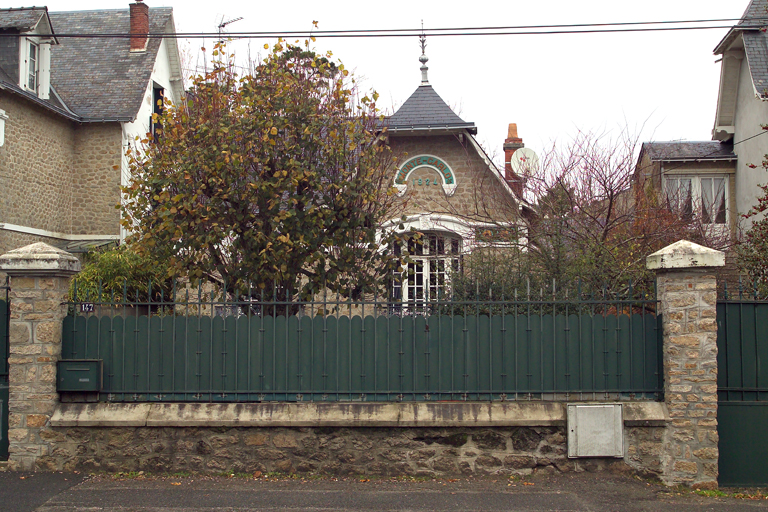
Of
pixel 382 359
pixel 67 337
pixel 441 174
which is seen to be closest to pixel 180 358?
pixel 67 337

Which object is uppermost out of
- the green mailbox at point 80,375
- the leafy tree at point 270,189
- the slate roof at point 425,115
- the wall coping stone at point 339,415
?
the slate roof at point 425,115

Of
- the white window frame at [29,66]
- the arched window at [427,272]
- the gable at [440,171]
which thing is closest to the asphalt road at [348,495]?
the arched window at [427,272]

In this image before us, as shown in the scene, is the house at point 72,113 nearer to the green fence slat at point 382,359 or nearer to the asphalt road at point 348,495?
the asphalt road at point 348,495

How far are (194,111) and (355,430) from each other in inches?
190

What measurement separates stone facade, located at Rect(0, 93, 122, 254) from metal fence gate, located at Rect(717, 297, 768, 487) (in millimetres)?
14690

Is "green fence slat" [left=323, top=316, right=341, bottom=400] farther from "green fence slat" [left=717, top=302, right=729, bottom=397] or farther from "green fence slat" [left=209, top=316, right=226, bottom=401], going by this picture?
"green fence slat" [left=717, top=302, right=729, bottom=397]

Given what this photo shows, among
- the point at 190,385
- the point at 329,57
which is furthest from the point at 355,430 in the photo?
the point at 329,57

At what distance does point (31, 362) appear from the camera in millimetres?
7121

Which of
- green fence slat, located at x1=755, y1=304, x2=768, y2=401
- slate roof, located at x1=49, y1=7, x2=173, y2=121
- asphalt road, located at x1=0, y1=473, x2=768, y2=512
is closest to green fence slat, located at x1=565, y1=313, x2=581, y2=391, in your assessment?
asphalt road, located at x1=0, y1=473, x2=768, y2=512

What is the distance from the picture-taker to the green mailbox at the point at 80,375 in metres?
7.08

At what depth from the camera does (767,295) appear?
8445 mm

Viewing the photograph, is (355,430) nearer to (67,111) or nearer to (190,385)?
(190,385)

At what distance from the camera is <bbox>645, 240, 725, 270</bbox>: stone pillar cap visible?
662cm

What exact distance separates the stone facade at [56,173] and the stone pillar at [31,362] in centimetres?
975
